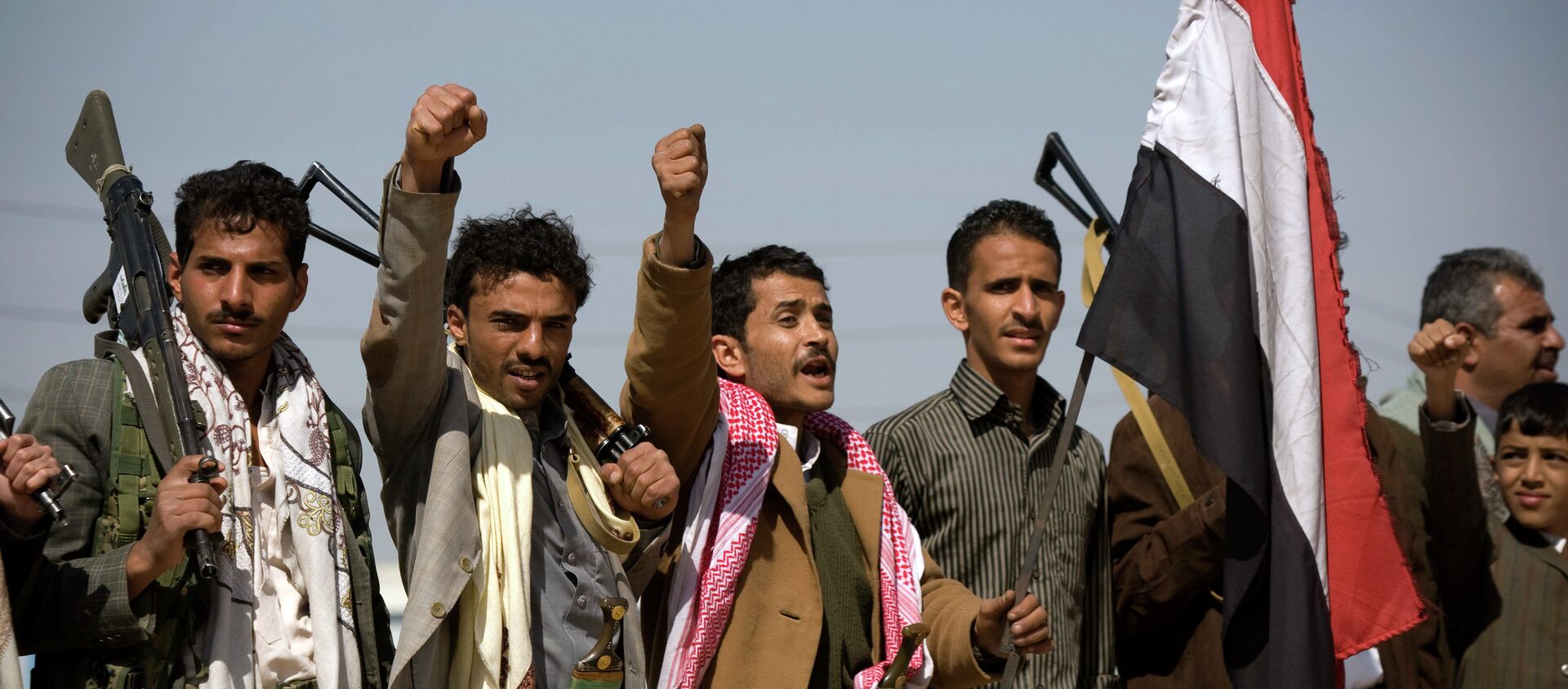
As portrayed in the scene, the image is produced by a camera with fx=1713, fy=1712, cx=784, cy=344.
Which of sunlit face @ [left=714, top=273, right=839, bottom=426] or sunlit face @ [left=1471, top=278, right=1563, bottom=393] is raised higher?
sunlit face @ [left=1471, top=278, right=1563, bottom=393]

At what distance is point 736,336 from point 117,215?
6.55 feet

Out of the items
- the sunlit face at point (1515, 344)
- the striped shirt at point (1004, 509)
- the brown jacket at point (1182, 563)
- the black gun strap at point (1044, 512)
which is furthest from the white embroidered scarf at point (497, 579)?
the sunlit face at point (1515, 344)

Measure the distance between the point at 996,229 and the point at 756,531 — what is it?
171 centimetres

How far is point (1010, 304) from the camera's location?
5.92 metres

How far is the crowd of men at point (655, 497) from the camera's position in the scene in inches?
154

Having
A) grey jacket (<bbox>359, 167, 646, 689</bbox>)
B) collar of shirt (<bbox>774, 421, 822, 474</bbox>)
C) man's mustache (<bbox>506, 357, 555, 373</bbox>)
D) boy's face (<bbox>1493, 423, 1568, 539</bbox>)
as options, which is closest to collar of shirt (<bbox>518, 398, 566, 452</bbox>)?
man's mustache (<bbox>506, 357, 555, 373</bbox>)

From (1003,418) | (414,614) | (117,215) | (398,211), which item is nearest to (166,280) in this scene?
(117,215)

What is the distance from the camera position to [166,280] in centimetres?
433

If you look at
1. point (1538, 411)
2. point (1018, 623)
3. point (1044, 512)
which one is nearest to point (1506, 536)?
point (1538, 411)

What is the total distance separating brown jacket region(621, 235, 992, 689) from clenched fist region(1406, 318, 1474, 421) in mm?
Answer: 1818

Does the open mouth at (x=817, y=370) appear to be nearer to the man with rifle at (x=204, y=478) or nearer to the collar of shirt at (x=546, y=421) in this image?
the collar of shirt at (x=546, y=421)

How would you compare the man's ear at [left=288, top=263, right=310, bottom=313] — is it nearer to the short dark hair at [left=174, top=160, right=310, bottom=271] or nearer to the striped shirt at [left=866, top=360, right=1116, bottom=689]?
the short dark hair at [left=174, top=160, right=310, bottom=271]

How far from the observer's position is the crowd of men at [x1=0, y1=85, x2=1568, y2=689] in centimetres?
391

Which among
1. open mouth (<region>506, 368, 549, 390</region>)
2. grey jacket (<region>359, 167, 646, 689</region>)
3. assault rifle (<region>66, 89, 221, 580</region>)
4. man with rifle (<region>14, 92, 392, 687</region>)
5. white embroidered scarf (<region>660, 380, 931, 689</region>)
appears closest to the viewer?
man with rifle (<region>14, 92, 392, 687</region>)
